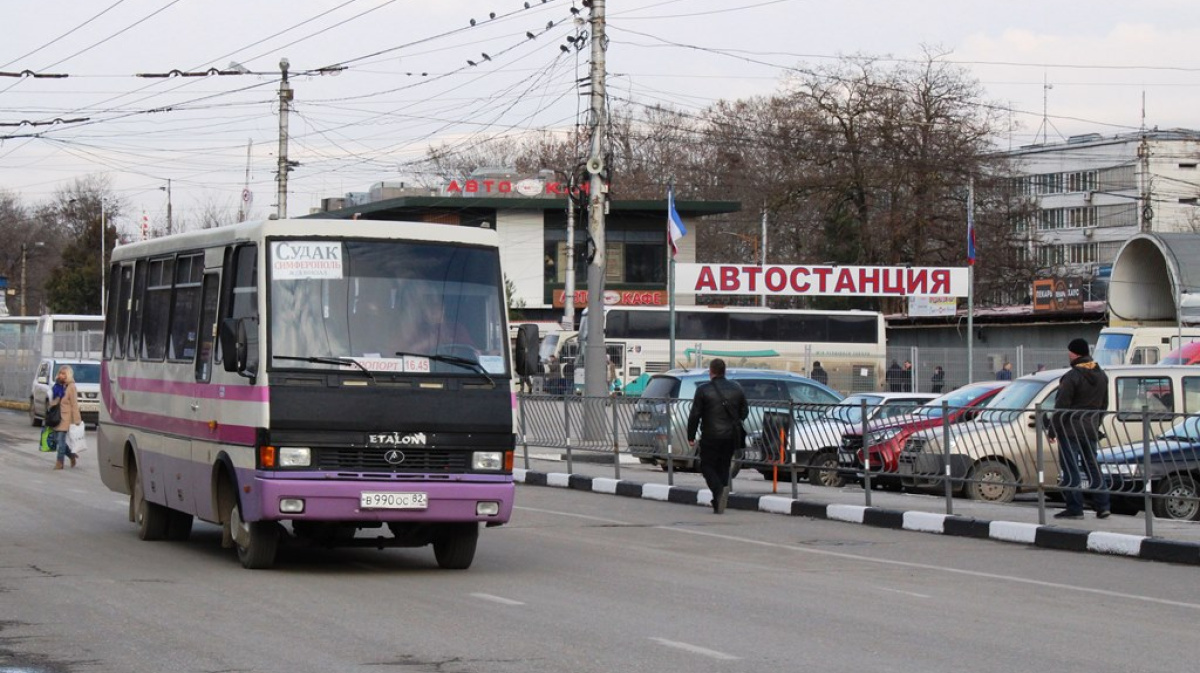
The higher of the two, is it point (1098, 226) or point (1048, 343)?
point (1098, 226)

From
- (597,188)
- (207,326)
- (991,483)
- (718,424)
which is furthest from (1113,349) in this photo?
(207,326)

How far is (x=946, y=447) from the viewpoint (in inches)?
731

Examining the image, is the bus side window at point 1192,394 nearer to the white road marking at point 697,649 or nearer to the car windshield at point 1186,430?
the car windshield at point 1186,430

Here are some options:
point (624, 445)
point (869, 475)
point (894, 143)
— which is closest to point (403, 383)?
point (869, 475)

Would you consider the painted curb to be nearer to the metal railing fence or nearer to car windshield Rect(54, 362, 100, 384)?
the metal railing fence

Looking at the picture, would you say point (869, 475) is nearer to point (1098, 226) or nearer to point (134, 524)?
point (134, 524)

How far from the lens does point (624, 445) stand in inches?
976

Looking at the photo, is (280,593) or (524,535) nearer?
(280,593)

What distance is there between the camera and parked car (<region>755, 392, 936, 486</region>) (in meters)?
20.0

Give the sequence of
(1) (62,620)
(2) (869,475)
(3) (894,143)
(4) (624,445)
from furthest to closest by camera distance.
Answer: (3) (894,143)
(4) (624,445)
(2) (869,475)
(1) (62,620)

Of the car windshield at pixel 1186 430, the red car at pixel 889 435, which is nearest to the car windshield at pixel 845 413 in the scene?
the red car at pixel 889 435

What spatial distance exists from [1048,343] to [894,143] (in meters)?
16.1

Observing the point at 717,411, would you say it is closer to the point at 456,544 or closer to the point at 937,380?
the point at 456,544

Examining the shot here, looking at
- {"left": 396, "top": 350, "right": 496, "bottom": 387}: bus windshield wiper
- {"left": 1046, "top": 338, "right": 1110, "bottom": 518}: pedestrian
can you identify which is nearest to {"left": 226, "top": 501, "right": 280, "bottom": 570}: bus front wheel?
{"left": 396, "top": 350, "right": 496, "bottom": 387}: bus windshield wiper
